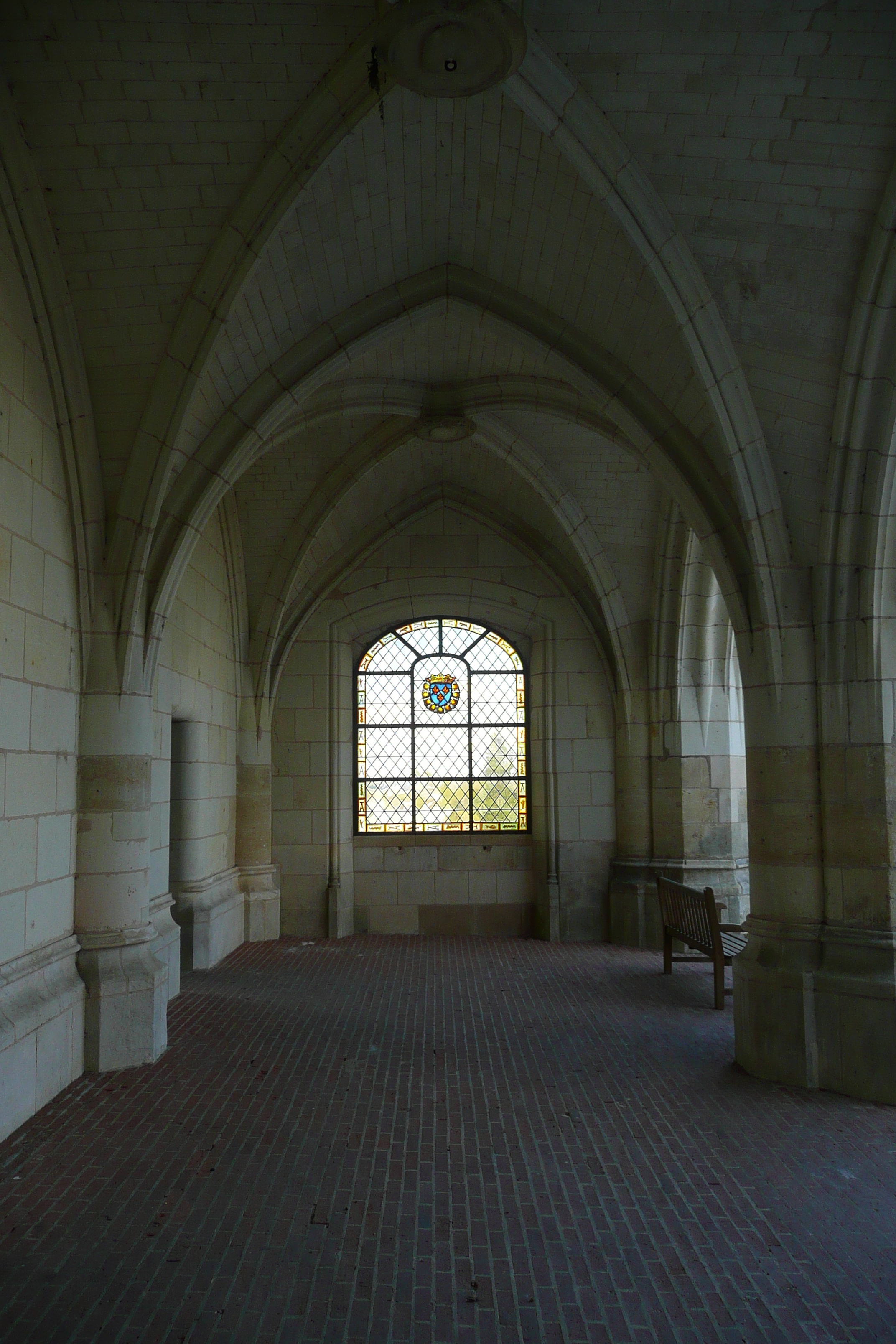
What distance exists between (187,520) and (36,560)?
1263mm

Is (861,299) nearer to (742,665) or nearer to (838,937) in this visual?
(742,665)

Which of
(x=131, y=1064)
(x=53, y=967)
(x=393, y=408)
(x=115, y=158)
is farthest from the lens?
(x=393, y=408)

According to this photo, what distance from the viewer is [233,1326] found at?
9.39ft

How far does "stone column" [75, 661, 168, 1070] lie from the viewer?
5320 mm

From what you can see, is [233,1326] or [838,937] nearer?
[233,1326]

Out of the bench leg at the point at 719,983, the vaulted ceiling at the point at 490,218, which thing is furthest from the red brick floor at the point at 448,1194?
the vaulted ceiling at the point at 490,218

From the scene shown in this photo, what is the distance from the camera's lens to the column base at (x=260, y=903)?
9375 millimetres

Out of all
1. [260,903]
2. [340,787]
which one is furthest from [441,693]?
[260,903]

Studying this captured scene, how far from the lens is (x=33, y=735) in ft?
15.8

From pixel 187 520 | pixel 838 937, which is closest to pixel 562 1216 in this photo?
pixel 838 937

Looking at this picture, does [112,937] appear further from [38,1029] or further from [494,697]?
[494,697]

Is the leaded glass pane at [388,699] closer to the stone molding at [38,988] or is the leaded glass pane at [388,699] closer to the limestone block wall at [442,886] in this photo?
the limestone block wall at [442,886]

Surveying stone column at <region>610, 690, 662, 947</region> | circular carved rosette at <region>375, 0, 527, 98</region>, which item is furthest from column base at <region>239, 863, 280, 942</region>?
circular carved rosette at <region>375, 0, 527, 98</region>

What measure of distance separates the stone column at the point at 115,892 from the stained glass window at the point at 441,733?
4.75 metres
